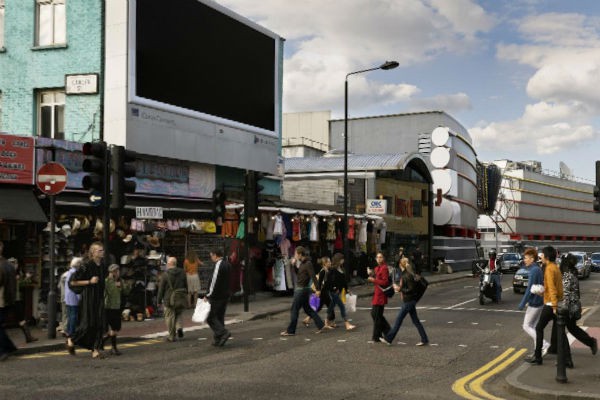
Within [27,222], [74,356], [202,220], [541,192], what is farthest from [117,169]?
[541,192]

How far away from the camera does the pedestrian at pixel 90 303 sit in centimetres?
1237

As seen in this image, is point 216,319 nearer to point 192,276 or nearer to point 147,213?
point 147,213

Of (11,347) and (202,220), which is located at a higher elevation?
(202,220)

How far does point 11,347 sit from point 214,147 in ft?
44.5

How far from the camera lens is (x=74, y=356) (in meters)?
12.8

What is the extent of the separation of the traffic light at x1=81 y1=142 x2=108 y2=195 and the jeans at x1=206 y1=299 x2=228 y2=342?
3.04 m

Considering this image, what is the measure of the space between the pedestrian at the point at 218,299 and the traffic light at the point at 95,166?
259 cm

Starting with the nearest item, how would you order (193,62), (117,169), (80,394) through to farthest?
(80,394) < (117,169) < (193,62)

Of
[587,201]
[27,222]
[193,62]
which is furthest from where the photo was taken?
[587,201]

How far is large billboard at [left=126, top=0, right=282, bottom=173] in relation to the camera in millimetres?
22094

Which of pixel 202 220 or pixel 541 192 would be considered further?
pixel 541 192

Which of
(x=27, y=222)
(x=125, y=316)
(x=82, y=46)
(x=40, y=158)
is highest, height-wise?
(x=82, y=46)

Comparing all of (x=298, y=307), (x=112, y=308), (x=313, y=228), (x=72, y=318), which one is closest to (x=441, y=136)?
(x=313, y=228)

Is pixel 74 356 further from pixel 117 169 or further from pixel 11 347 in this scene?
pixel 117 169
